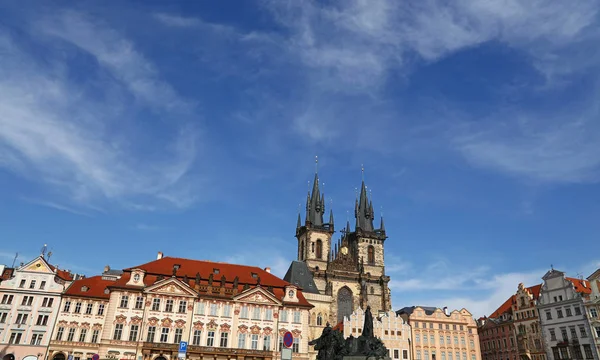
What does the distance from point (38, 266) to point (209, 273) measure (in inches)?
725

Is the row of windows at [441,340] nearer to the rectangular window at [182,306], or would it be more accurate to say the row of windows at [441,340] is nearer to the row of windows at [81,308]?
the rectangular window at [182,306]

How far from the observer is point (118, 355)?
44125 mm

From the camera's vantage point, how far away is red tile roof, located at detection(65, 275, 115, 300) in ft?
157

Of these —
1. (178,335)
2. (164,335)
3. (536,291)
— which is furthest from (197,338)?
(536,291)

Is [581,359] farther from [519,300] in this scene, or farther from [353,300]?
[353,300]

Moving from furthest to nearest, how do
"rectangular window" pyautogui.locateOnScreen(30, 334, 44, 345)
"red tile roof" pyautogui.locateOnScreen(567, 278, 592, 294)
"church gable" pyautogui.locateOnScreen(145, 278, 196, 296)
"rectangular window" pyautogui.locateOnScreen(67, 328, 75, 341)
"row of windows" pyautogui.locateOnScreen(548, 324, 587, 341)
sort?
"red tile roof" pyautogui.locateOnScreen(567, 278, 592, 294) → "row of windows" pyautogui.locateOnScreen(548, 324, 587, 341) → "church gable" pyautogui.locateOnScreen(145, 278, 196, 296) → "rectangular window" pyautogui.locateOnScreen(67, 328, 75, 341) → "rectangular window" pyautogui.locateOnScreen(30, 334, 44, 345)

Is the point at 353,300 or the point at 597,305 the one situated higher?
the point at 353,300

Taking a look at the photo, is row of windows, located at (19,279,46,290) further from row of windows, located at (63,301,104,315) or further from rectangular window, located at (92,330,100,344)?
rectangular window, located at (92,330,100,344)

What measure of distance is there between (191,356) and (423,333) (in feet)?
110

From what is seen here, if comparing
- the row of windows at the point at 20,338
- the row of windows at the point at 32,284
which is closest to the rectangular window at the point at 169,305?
the row of windows at the point at 20,338

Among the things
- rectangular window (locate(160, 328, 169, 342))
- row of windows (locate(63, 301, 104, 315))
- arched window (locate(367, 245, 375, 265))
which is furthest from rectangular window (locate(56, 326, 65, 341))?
arched window (locate(367, 245, 375, 265))

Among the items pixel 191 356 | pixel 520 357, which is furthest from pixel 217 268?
pixel 520 357

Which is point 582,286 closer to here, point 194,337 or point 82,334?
point 194,337

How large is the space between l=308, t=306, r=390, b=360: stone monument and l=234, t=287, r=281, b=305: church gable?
62.4 ft
